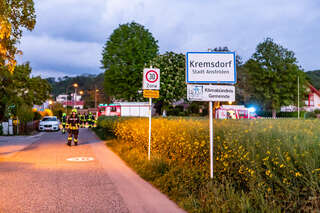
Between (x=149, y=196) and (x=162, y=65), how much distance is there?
25829 millimetres

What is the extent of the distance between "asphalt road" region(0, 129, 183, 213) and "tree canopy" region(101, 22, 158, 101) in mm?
26123

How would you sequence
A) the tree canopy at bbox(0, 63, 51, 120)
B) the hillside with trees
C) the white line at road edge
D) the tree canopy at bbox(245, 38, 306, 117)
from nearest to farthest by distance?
the white line at road edge, the tree canopy at bbox(0, 63, 51, 120), the tree canopy at bbox(245, 38, 306, 117), the hillside with trees

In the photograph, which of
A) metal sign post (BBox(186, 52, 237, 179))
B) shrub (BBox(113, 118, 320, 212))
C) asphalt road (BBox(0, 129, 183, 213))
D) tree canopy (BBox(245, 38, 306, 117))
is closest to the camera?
shrub (BBox(113, 118, 320, 212))

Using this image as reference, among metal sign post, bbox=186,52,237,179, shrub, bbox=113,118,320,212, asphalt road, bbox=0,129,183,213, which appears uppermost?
metal sign post, bbox=186,52,237,179

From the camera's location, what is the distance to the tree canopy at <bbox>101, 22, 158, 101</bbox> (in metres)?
37.9

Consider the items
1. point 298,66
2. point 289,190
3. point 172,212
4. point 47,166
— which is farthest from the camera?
point 298,66

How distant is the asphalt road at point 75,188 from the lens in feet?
21.1

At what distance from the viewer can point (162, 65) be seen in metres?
32.5

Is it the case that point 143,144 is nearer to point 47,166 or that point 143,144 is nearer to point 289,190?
point 47,166

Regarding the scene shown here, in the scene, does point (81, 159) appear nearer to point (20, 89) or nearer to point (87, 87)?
point (20, 89)

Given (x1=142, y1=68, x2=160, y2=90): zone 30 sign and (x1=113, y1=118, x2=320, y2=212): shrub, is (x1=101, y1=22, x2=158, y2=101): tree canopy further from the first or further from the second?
(x1=113, y1=118, x2=320, y2=212): shrub

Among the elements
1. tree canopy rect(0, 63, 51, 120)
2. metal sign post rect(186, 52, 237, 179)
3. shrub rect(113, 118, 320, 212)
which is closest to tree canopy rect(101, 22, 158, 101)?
tree canopy rect(0, 63, 51, 120)

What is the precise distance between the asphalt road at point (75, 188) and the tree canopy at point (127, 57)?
85.7 feet

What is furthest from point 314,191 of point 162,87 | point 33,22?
point 162,87
